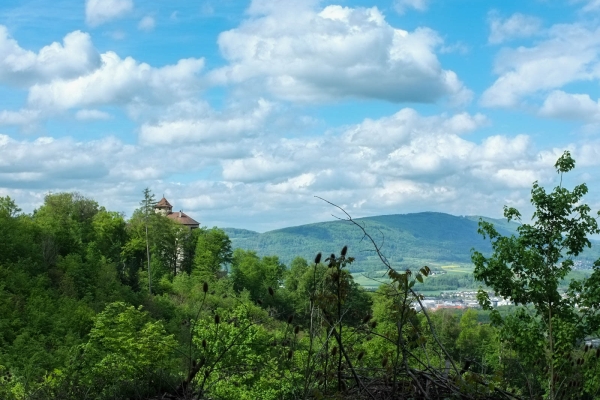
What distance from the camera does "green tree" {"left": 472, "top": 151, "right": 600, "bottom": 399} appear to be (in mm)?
11625

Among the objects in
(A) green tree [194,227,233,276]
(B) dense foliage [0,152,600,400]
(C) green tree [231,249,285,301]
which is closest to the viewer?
(B) dense foliage [0,152,600,400]

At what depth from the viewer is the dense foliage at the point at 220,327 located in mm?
3299

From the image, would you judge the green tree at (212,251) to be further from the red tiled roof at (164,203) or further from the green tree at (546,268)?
the green tree at (546,268)

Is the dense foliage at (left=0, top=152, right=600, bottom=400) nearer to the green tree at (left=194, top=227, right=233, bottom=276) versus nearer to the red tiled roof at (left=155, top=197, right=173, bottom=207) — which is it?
the green tree at (left=194, top=227, right=233, bottom=276)

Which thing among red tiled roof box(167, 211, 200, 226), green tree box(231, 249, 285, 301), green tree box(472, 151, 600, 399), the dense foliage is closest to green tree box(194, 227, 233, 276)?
the dense foliage

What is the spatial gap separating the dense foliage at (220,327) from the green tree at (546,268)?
7 centimetres

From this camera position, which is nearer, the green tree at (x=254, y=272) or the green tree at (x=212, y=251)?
the green tree at (x=212, y=251)

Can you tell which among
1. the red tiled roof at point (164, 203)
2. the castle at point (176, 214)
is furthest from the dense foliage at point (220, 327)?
the red tiled roof at point (164, 203)

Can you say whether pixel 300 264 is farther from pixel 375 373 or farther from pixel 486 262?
pixel 375 373

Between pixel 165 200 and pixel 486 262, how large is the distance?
10186cm

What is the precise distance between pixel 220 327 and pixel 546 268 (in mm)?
6209

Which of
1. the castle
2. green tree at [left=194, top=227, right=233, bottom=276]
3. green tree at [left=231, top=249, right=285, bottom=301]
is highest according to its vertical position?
the castle

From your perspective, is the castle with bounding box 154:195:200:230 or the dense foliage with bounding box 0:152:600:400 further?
the castle with bounding box 154:195:200:230

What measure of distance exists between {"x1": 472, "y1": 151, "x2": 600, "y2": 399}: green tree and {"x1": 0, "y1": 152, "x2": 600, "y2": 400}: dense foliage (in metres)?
0.07
